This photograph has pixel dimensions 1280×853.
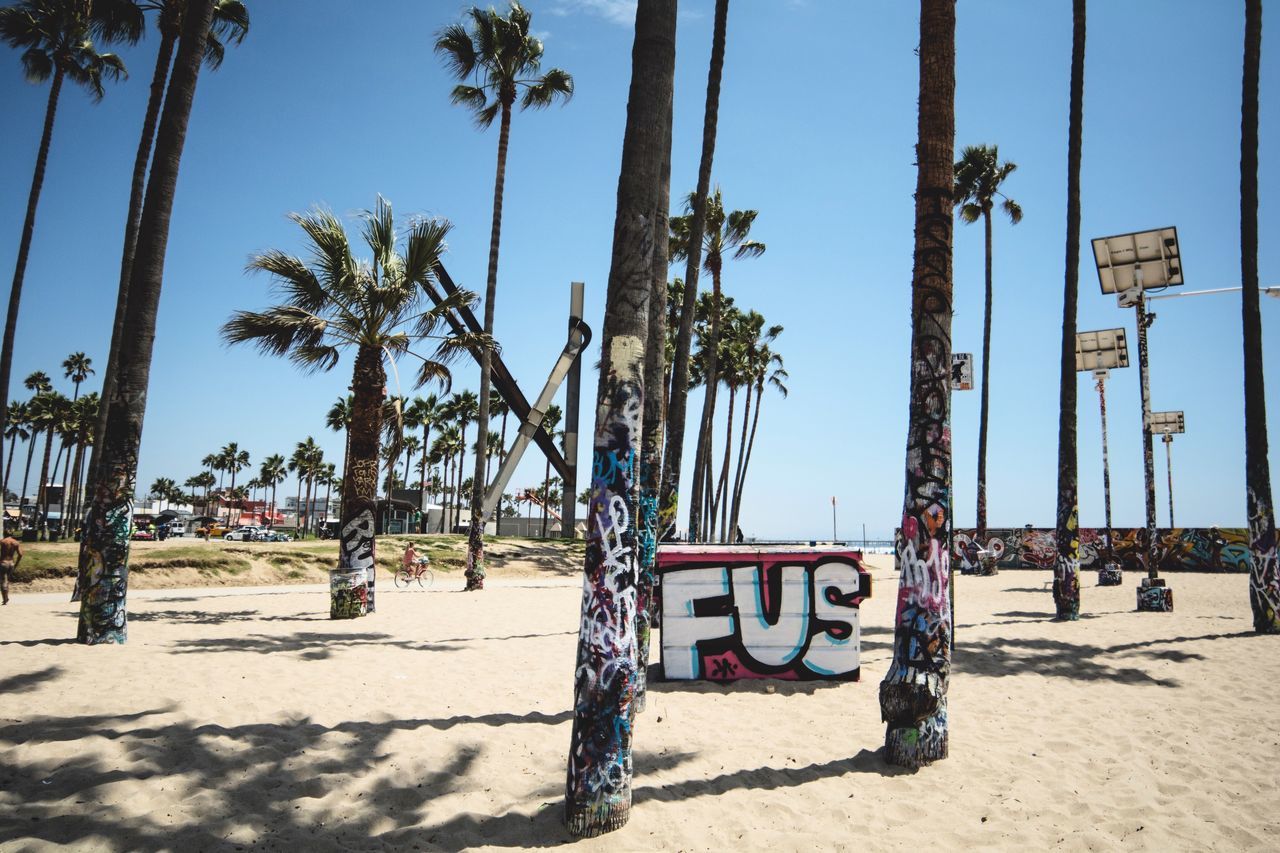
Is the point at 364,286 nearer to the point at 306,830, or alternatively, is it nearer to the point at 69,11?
the point at 306,830

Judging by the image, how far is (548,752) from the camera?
6.15 m

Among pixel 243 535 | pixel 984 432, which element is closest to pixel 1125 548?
pixel 984 432

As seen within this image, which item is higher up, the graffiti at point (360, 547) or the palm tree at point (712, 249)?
the palm tree at point (712, 249)

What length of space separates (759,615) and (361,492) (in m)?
9.13

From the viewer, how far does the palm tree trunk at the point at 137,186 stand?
17734 mm

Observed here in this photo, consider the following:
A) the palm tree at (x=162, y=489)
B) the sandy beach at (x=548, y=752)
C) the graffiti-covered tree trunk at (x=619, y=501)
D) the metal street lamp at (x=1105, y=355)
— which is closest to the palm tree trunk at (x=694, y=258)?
the sandy beach at (x=548, y=752)

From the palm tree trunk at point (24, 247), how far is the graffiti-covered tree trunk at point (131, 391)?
7.63 m

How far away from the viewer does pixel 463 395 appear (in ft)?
220

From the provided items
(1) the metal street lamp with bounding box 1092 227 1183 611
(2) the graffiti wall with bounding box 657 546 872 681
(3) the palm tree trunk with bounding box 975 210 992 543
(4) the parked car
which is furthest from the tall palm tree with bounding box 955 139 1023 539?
(4) the parked car

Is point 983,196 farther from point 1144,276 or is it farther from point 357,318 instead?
point 357,318

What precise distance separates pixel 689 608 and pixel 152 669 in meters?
6.53

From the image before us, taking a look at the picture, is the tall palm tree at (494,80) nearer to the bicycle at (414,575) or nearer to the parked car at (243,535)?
the bicycle at (414,575)

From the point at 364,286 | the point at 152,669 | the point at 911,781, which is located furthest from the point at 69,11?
the point at 911,781

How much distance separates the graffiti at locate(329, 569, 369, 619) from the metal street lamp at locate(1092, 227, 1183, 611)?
17.3 meters
